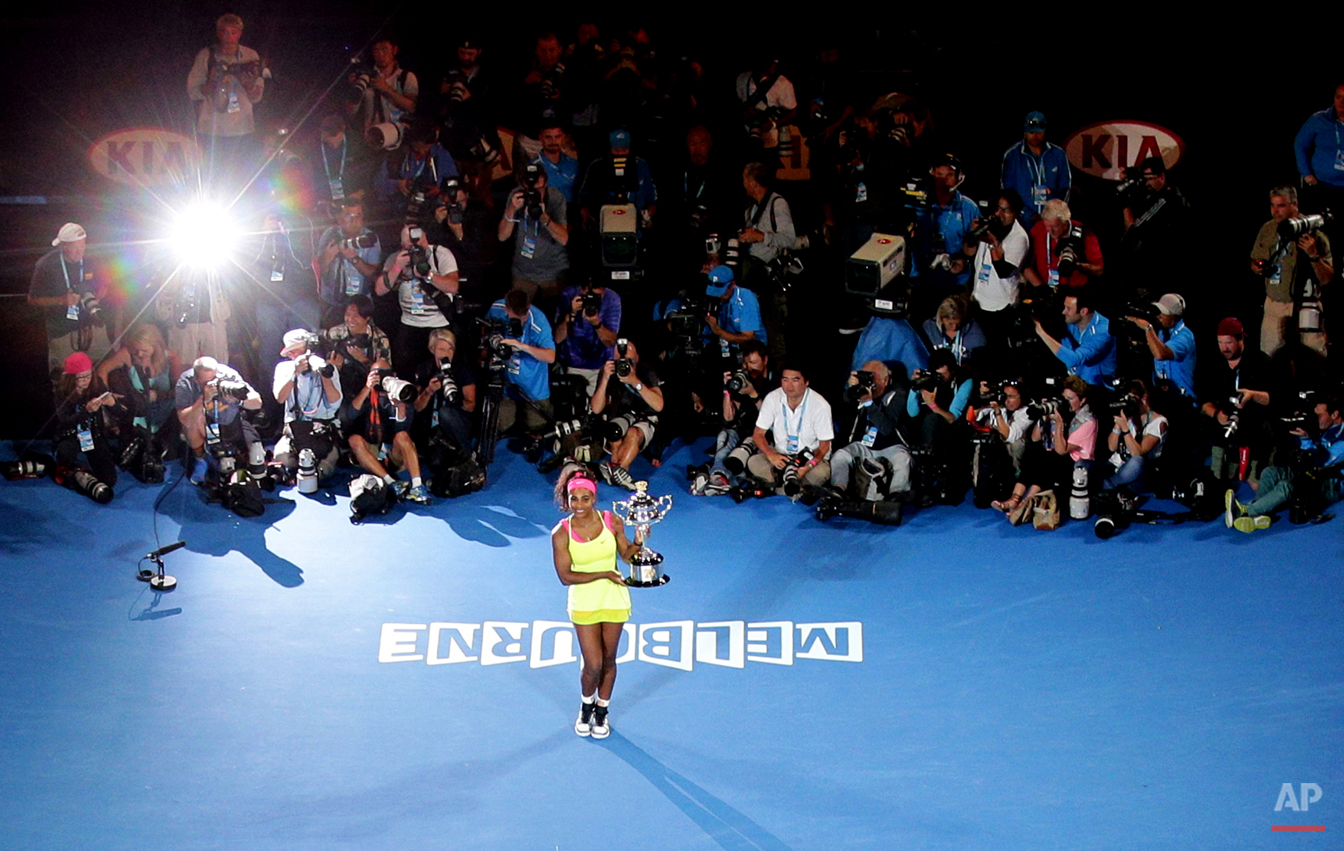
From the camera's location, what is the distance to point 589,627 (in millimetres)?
8672

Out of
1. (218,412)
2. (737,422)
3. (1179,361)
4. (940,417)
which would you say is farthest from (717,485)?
(218,412)

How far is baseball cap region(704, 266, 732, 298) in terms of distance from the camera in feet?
39.0

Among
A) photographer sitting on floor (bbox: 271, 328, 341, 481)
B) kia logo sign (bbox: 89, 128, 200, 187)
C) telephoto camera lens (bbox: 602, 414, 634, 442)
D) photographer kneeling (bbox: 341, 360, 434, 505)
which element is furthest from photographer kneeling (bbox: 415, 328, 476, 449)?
kia logo sign (bbox: 89, 128, 200, 187)

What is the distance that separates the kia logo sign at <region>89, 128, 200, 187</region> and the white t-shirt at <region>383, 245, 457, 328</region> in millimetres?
2077

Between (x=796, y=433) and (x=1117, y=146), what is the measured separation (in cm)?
350

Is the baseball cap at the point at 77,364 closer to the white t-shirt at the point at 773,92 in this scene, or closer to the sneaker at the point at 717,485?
the sneaker at the point at 717,485

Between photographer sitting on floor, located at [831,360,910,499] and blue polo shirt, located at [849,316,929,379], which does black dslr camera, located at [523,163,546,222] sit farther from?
photographer sitting on floor, located at [831,360,910,499]

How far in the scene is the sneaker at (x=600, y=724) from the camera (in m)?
8.89

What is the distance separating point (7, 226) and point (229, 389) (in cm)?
258

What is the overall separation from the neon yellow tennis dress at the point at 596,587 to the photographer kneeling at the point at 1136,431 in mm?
3919

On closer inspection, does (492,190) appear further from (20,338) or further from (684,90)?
→ (20,338)

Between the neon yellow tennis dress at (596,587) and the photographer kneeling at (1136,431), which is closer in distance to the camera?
the neon yellow tennis dress at (596,587)

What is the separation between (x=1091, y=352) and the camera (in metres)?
11.4

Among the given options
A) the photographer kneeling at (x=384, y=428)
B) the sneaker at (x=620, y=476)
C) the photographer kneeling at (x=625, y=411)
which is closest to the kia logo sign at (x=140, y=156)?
the photographer kneeling at (x=384, y=428)
